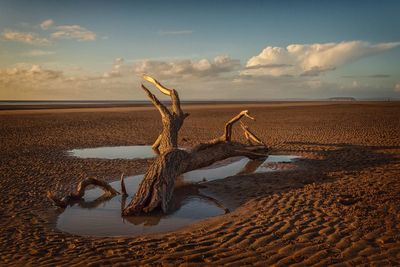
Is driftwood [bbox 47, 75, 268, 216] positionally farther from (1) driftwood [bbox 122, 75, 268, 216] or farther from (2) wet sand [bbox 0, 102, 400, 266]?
(2) wet sand [bbox 0, 102, 400, 266]

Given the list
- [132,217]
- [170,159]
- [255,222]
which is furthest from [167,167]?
[255,222]

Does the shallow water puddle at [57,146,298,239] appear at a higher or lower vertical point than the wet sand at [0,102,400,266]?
lower

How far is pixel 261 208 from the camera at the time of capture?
782cm

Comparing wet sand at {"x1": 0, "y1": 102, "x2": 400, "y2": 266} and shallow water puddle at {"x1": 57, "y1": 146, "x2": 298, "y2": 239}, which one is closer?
wet sand at {"x1": 0, "y1": 102, "x2": 400, "y2": 266}

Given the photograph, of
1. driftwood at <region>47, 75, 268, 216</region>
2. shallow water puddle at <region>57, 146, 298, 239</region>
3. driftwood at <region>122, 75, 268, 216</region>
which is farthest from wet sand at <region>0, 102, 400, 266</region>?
driftwood at <region>122, 75, 268, 216</region>

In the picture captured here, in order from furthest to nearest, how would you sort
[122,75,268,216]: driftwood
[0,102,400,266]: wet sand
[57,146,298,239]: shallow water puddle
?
[122,75,268,216]: driftwood < [57,146,298,239]: shallow water puddle < [0,102,400,266]: wet sand

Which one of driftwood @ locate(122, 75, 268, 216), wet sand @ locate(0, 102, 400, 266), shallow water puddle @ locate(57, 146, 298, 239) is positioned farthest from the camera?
driftwood @ locate(122, 75, 268, 216)

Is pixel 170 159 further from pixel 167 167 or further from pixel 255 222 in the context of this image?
pixel 255 222

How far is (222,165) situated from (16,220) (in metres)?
8.24

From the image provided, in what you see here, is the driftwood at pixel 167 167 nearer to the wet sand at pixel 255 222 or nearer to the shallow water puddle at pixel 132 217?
the shallow water puddle at pixel 132 217

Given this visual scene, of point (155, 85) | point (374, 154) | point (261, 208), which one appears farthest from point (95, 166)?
point (374, 154)

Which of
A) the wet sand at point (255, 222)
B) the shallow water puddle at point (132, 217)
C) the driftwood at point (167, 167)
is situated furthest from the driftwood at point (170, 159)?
the wet sand at point (255, 222)

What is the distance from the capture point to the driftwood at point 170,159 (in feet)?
26.1

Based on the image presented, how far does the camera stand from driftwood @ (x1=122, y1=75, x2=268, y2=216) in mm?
7957
